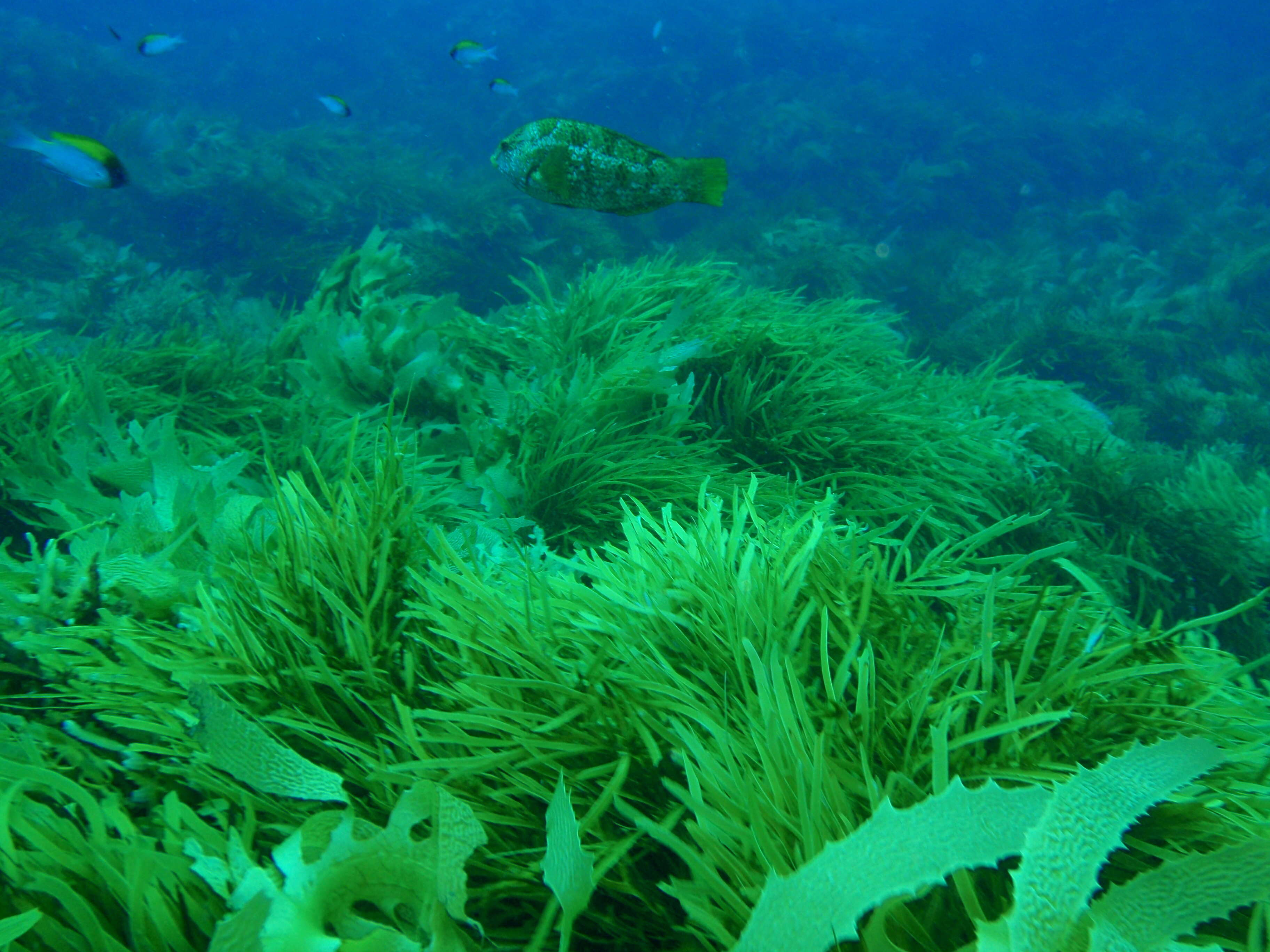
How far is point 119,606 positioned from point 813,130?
17.2 metres

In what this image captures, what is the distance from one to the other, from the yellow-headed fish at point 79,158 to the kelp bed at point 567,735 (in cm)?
272

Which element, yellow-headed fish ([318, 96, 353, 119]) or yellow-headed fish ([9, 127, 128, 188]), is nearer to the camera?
yellow-headed fish ([9, 127, 128, 188])

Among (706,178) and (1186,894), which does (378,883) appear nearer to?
(1186,894)

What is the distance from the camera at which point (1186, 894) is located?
0.71m

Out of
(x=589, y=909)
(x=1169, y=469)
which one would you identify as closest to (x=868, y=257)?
(x=1169, y=469)

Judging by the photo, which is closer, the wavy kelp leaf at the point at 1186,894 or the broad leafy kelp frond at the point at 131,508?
the wavy kelp leaf at the point at 1186,894

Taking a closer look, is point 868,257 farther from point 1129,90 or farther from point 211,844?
point 1129,90

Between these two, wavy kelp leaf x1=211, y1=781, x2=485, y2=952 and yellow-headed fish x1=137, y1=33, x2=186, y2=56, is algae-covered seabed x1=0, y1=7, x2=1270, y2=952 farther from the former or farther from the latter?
yellow-headed fish x1=137, y1=33, x2=186, y2=56

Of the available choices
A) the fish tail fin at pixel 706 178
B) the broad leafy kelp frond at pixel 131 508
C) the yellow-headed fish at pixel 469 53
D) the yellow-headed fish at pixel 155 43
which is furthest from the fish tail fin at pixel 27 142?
the yellow-headed fish at pixel 469 53

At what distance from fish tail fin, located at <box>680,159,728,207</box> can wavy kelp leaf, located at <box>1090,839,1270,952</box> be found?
2531 mm

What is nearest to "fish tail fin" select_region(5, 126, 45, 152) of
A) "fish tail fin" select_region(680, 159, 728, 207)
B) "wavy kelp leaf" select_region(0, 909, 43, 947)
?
"fish tail fin" select_region(680, 159, 728, 207)

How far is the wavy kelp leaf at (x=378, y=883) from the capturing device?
0.70 metres

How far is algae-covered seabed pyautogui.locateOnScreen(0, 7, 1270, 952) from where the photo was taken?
73 centimetres

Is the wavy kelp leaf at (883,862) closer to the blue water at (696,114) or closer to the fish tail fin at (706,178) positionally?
the fish tail fin at (706,178)
